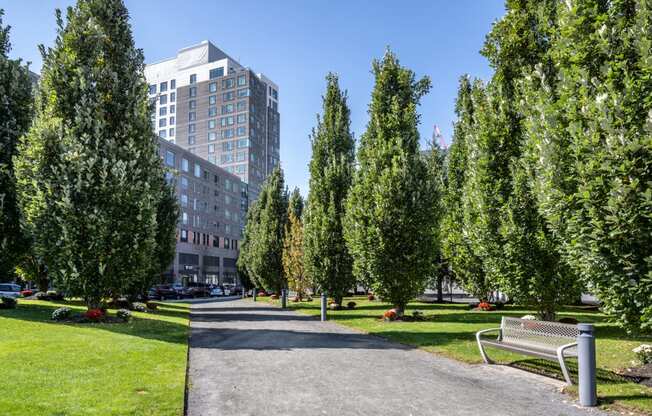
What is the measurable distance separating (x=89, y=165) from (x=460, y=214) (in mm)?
21194

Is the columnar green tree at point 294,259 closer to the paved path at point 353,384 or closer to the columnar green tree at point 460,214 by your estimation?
the columnar green tree at point 460,214

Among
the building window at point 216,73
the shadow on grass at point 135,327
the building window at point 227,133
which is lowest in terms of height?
the shadow on grass at point 135,327

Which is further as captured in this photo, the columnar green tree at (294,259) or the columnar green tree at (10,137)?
the columnar green tree at (294,259)

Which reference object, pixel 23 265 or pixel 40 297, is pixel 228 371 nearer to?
pixel 23 265

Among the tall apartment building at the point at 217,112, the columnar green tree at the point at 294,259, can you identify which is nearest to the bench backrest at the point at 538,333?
the columnar green tree at the point at 294,259

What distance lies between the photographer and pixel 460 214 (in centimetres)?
3042

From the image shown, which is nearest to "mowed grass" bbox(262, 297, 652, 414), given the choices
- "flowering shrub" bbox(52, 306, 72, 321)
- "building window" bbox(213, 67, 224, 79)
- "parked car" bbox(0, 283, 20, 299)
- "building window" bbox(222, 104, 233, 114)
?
"flowering shrub" bbox(52, 306, 72, 321)

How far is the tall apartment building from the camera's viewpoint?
120875 mm

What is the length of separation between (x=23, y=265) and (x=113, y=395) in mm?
23146

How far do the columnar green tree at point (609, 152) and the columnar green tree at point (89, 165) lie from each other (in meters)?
14.9

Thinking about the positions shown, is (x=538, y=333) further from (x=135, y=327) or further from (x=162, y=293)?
(x=162, y=293)

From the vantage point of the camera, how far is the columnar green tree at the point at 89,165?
17.6m

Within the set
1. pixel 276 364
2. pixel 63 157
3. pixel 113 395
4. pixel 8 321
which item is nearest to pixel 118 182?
pixel 63 157

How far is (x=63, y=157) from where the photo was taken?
57.5 ft
